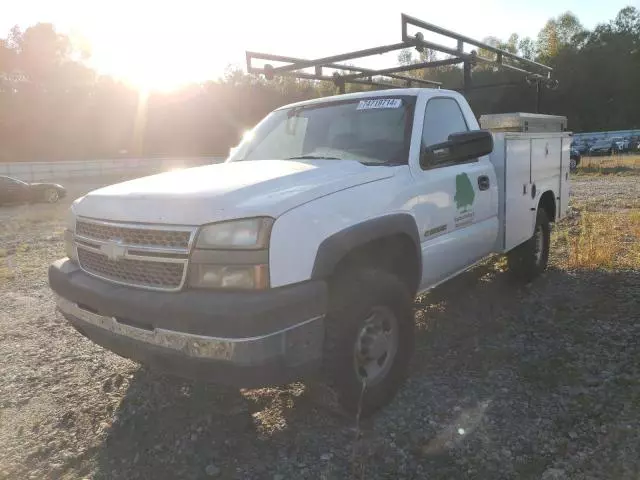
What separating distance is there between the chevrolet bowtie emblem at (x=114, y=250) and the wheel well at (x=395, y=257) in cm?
126

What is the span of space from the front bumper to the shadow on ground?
1.82ft

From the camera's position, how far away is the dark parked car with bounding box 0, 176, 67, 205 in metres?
17.1

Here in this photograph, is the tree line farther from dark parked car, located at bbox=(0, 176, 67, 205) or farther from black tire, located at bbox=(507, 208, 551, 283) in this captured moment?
black tire, located at bbox=(507, 208, 551, 283)

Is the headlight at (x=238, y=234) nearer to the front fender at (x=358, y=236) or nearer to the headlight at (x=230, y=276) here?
the headlight at (x=230, y=276)

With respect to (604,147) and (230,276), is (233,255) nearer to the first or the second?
(230,276)

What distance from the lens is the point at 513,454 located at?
2658 mm

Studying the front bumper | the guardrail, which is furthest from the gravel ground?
the guardrail

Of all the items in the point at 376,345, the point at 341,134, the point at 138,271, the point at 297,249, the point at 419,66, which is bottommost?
the point at 376,345

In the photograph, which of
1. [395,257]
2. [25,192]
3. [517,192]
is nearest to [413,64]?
[517,192]

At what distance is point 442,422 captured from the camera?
2.97 meters

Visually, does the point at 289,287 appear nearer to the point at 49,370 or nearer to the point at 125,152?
the point at 49,370

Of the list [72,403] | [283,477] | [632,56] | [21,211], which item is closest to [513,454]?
[283,477]

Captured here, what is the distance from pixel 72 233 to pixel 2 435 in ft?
4.02

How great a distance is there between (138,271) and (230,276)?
0.57 meters
